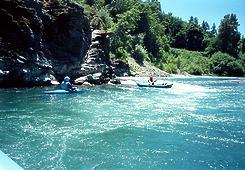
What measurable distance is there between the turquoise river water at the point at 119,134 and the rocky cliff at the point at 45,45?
10.3 metres

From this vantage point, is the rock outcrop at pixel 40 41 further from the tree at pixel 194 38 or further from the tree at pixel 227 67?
the tree at pixel 194 38

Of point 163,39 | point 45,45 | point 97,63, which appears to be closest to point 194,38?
point 163,39

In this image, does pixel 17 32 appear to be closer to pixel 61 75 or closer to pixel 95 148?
pixel 61 75

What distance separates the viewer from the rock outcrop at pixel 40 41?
42.2 metres

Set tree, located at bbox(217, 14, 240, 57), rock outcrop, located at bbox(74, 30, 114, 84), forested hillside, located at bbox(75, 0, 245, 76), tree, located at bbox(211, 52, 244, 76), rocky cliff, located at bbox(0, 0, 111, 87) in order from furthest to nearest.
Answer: tree, located at bbox(217, 14, 240, 57), tree, located at bbox(211, 52, 244, 76), forested hillside, located at bbox(75, 0, 245, 76), rock outcrop, located at bbox(74, 30, 114, 84), rocky cliff, located at bbox(0, 0, 111, 87)

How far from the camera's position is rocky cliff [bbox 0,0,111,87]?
4241cm

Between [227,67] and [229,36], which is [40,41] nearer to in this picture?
[227,67]

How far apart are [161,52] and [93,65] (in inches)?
1981

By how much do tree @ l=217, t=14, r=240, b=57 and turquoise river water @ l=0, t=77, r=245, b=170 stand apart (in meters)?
88.8

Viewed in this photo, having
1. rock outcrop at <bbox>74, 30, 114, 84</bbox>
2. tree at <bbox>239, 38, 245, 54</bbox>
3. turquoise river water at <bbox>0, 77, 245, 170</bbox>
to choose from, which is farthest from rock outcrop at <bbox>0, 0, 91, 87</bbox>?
tree at <bbox>239, 38, 245, 54</bbox>

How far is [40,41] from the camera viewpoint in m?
46.4

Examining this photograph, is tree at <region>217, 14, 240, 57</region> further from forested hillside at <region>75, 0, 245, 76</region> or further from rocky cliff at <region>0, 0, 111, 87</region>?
rocky cliff at <region>0, 0, 111, 87</region>

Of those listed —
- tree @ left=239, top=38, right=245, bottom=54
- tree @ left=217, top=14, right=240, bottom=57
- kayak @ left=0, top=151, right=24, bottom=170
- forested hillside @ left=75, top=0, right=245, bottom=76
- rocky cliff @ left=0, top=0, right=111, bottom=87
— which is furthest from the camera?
tree @ left=239, top=38, right=245, bottom=54

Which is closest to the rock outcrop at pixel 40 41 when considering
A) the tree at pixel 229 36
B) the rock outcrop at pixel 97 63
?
the rock outcrop at pixel 97 63
